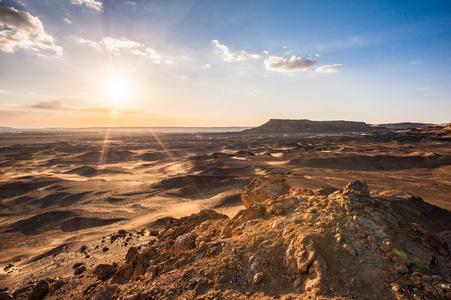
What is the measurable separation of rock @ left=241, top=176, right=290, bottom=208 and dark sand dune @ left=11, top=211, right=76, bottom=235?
8418 millimetres

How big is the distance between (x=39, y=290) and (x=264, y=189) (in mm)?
5161

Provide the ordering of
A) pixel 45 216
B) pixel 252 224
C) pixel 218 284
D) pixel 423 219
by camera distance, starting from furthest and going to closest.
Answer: pixel 45 216
pixel 423 219
pixel 252 224
pixel 218 284

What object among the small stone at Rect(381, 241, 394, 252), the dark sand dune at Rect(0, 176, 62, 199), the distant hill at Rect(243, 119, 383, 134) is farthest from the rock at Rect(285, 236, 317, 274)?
the distant hill at Rect(243, 119, 383, 134)

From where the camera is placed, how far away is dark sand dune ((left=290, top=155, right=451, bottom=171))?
57.9 feet

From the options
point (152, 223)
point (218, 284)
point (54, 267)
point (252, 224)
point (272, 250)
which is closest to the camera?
point (218, 284)

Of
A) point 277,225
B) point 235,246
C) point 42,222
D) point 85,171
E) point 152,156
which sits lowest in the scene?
point 42,222

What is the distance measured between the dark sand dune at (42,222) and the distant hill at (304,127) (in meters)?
78.8

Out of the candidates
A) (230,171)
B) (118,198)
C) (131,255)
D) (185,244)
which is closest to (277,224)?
(185,244)

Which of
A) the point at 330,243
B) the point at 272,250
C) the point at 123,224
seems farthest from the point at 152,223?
the point at 330,243

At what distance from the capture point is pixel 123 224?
8914 mm

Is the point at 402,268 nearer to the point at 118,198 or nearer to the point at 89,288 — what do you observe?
the point at 89,288

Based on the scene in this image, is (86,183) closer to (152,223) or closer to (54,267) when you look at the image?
(152,223)

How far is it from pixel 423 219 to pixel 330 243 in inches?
278

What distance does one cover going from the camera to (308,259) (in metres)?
2.68
